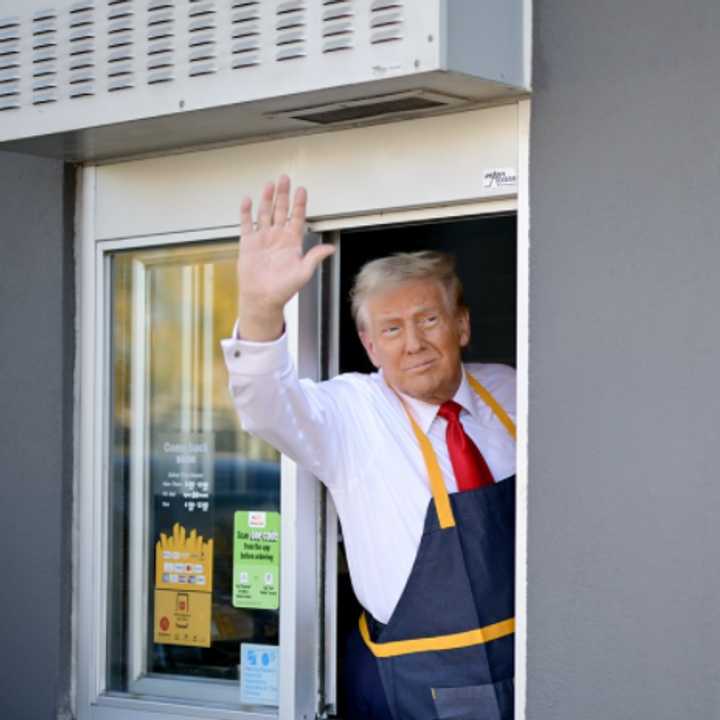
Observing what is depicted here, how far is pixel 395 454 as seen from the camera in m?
5.09

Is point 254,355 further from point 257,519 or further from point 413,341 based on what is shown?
point 257,519

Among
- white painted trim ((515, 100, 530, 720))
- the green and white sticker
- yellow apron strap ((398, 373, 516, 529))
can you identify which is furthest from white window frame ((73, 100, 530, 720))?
A: yellow apron strap ((398, 373, 516, 529))

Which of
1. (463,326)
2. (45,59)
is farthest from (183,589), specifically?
(45,59)

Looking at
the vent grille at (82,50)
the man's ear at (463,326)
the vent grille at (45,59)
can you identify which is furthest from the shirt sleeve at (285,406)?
the vent grille at (45,59)

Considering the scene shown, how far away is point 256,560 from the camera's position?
212 inches

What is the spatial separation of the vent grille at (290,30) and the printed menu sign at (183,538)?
1.57 metres

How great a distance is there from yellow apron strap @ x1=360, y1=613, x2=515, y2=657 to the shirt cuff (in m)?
1.01

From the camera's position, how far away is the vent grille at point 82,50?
16.6ft

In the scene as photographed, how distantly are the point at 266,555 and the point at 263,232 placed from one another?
139cm

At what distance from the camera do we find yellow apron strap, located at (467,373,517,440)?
5.21 m

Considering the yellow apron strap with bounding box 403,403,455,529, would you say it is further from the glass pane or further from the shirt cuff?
the shirt cuff

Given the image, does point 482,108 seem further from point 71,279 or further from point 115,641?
point 115,641

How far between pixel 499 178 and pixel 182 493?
1718 mm

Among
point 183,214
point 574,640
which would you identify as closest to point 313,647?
point 574,640
